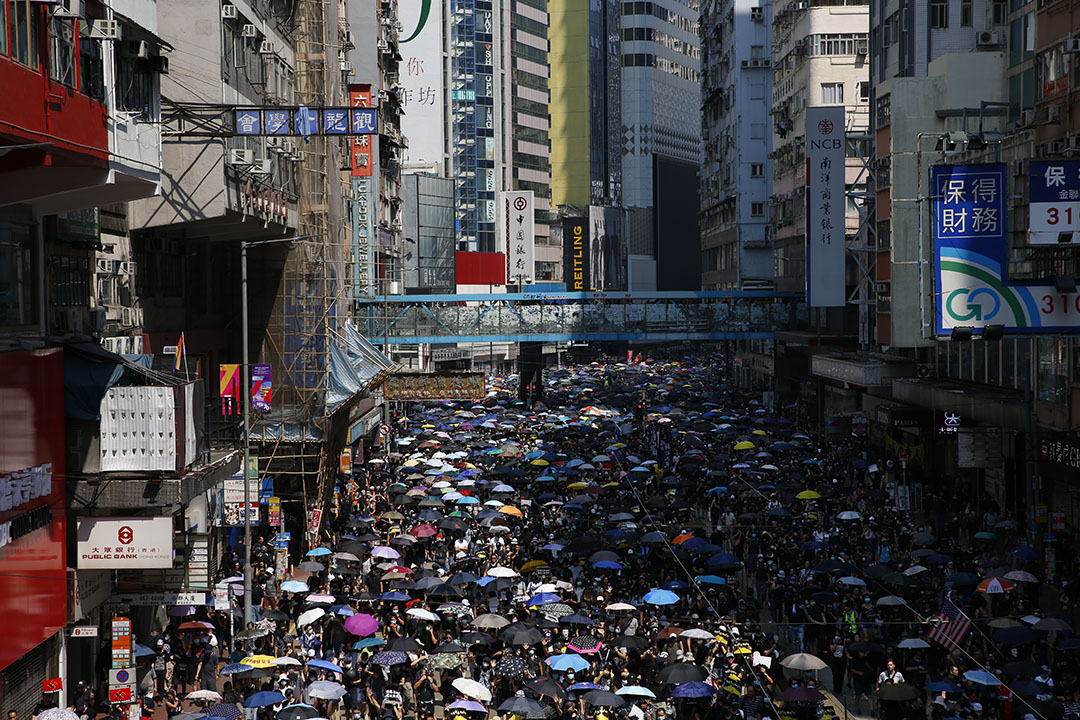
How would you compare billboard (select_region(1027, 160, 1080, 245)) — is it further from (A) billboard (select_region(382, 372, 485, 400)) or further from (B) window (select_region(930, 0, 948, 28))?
(A) billboard (select_region(382, 372, 485, 400))

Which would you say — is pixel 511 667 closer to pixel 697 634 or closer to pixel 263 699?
pixel 697 634

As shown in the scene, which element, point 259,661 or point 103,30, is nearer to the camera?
point 103,30

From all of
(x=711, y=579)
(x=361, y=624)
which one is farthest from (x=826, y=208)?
(x=361, y=624)

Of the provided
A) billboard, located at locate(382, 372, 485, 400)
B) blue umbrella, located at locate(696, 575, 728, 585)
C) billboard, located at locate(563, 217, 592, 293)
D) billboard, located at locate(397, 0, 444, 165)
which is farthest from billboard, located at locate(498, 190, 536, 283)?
blue umbrella, located at locate(696, 575, 728, 585)

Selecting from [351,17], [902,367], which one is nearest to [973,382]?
[902,367]

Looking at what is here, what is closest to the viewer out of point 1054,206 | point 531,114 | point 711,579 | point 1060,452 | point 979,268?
point 1054,206

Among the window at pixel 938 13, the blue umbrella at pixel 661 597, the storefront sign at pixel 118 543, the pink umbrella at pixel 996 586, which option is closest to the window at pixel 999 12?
the window at pixel 938 13

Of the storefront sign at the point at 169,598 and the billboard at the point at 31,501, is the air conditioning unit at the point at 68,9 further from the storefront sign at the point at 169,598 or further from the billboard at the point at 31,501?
the storefront sign at the point at 169,598
